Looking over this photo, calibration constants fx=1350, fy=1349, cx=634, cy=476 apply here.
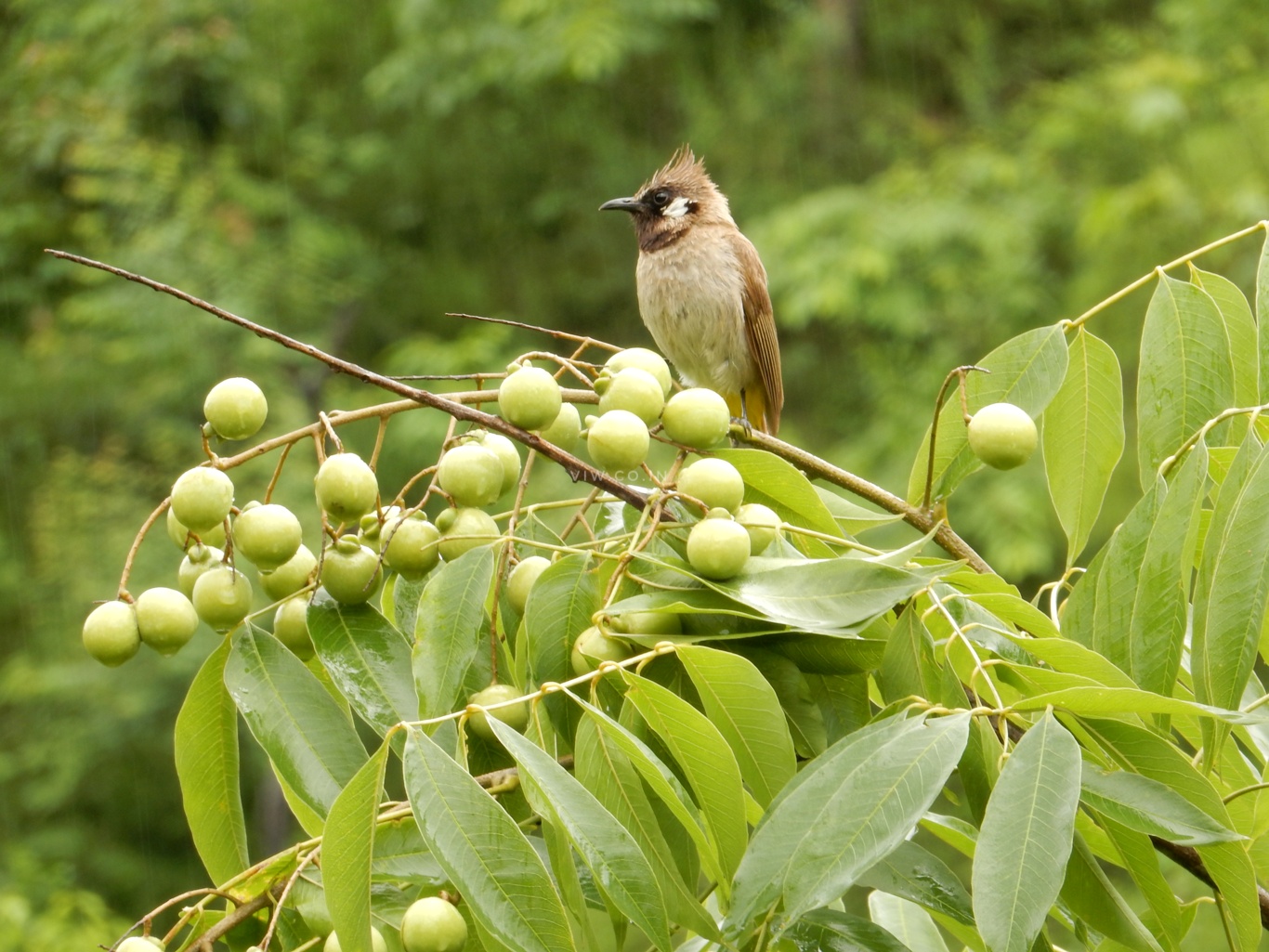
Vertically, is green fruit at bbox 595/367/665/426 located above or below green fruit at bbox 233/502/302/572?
above

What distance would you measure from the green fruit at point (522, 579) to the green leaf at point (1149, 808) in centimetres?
44

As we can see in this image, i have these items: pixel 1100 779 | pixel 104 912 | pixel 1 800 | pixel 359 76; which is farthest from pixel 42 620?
pixel 1100 779

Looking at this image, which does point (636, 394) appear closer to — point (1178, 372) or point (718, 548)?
point (718, 548)

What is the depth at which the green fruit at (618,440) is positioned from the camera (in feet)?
3.36

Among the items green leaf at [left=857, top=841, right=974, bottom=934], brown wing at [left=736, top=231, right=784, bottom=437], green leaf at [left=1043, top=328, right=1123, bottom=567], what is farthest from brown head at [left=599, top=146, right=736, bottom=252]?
green leaf at [left=857, top=841, right=974, bottom=934]

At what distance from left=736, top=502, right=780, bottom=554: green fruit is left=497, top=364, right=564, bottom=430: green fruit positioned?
166mm

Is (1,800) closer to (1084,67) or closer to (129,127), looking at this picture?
(129,127)

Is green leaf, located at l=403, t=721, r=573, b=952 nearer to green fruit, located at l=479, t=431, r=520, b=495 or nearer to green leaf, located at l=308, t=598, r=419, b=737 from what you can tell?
green leaf, located at l=308, t=598, r=419, b=737

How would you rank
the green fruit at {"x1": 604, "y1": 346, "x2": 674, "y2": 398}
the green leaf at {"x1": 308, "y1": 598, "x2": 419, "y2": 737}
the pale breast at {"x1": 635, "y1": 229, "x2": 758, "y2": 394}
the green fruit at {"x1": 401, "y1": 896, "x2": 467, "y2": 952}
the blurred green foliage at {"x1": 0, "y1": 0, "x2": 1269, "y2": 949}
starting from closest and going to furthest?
the green fruit at {"x1": 401, "y1": 896, "x2": 467, "y2": 952}, the green leaf at {"x1": 308, "y1": 598, "x2": 419, "y2": 737}, the green fruit at {"x1": 604, "y1": 346, "x2": 674, "y2": 398}, the pale breast at {"x1": 635, "y1": 229, "x2": 758, "y2": 394}, the blurred green foliage at {"x1": 0, "y1": 0, "x2": 1269, "y2": 949}

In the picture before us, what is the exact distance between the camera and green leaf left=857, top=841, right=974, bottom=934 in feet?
3.16

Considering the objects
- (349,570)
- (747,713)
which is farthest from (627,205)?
(747,713)

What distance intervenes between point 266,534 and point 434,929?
308 millimetres

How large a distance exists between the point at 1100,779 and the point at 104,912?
6099mm

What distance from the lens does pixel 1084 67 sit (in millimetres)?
8406
